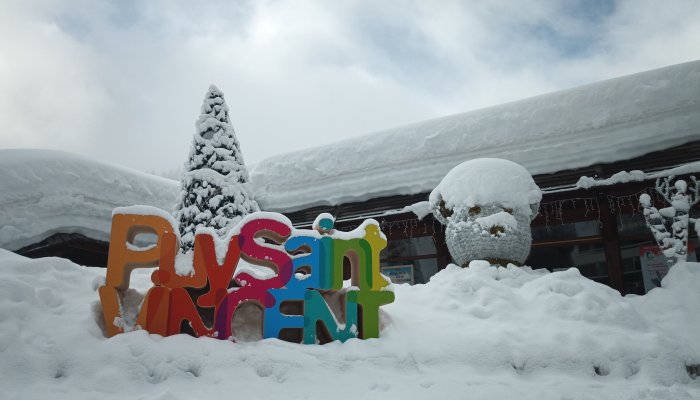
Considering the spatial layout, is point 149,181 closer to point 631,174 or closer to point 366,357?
point 366,357

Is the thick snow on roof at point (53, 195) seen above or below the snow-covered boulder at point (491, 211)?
above

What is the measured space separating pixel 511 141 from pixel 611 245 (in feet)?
9.16

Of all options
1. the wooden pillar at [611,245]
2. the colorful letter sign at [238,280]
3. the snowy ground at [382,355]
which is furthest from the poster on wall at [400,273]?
the colorful letter sign at [238,280]

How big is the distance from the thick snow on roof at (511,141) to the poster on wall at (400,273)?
6.60 ft

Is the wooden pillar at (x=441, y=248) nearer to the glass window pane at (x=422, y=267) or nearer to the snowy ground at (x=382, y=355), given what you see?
the glass window pane at (x=422, y=267)

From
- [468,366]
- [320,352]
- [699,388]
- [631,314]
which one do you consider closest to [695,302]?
[631,314]

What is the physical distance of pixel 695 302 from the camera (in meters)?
6.10

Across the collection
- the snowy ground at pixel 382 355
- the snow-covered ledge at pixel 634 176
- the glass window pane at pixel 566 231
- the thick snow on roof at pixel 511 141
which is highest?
the thick snow on roof at pixel 511 141

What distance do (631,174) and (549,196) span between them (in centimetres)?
146

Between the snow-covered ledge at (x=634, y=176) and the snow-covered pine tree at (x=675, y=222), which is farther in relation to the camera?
the snow-covered ledge at (x=634, y=176)

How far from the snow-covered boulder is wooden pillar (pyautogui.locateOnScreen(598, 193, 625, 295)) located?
306 centimetres

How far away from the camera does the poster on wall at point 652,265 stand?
990cm

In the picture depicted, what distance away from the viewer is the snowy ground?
3.84m

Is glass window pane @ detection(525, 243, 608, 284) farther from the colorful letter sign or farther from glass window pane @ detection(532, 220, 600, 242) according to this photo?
the colorful letter sign
